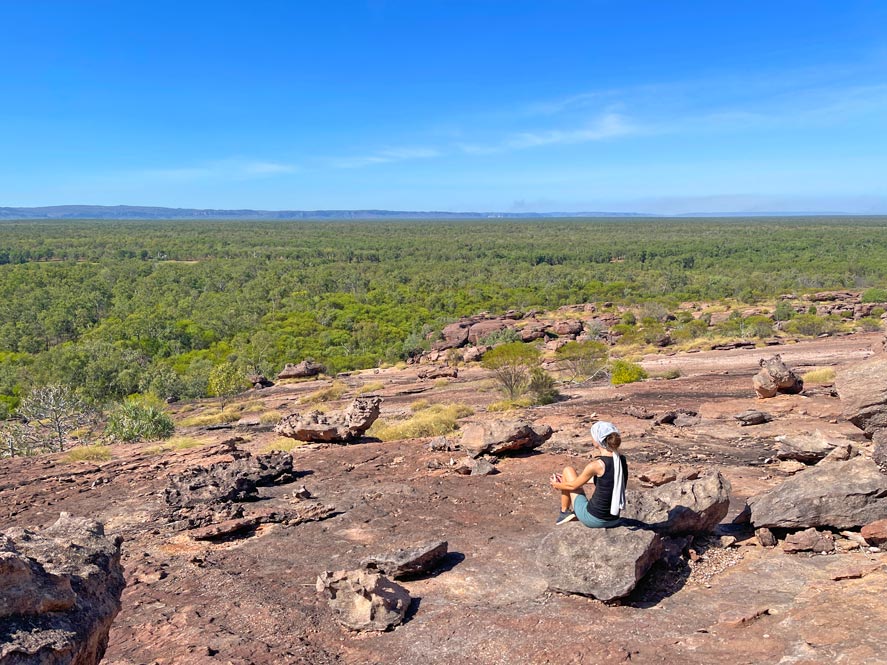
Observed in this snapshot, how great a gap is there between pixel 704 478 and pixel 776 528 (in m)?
1.06

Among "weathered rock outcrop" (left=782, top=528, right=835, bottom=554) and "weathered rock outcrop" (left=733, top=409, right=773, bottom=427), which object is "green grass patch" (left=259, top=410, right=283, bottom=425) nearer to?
"weathered rock outcrop" (left=733, top=409, right=773, bottom=427)

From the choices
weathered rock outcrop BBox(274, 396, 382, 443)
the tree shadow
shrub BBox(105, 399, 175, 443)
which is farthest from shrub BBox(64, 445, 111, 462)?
the tree shadow

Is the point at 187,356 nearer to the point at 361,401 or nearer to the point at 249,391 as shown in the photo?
the point at 249,391

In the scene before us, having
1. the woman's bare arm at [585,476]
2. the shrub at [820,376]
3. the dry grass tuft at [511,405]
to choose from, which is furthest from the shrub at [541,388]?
the woman's bare arm at [585,476]

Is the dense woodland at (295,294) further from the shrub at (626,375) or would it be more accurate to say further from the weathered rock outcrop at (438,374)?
the shrub at (626,375)

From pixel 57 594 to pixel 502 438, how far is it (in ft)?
34.0

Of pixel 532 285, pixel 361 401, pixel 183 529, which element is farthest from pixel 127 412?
pixel 532 285

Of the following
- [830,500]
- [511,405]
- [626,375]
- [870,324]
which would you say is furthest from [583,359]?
[870,324]

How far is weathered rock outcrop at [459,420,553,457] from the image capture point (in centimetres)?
1394

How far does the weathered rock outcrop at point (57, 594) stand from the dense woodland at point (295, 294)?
89.7 feet

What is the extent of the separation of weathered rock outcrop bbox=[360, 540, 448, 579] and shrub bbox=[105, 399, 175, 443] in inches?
597

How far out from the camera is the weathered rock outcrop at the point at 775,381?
1770 cm

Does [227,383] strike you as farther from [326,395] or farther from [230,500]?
[230,500]

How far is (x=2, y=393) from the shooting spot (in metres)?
40.3
